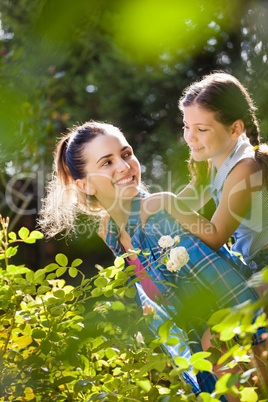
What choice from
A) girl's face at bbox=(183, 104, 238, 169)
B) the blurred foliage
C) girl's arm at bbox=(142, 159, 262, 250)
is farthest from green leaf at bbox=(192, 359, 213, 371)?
the blurred foliage

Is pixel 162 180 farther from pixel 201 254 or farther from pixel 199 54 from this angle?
pixel 201 254

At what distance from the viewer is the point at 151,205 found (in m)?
1.69

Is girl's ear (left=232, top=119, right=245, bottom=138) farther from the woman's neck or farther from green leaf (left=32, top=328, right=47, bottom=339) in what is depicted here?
green leaf (left=32, top=328, right=47, bottom=339)

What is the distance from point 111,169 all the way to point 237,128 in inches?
24.1

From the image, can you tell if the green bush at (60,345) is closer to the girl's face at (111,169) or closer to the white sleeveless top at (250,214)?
the girl's face at (111,169)

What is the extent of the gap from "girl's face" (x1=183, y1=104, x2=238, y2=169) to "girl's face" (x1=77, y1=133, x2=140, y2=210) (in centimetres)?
28

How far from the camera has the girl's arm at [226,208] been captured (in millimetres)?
1568

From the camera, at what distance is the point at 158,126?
4.48 meters

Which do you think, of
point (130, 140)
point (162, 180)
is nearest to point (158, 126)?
point (130, 140)

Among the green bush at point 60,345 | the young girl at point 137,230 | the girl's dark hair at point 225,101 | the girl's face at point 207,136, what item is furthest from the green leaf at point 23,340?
the girl's dark hair at point 225,101

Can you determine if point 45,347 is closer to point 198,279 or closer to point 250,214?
point 198,279

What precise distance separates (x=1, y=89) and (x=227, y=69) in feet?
11.8

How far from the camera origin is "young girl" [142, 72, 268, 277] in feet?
5.29

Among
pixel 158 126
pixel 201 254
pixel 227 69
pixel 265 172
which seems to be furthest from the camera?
pixel 158 126
